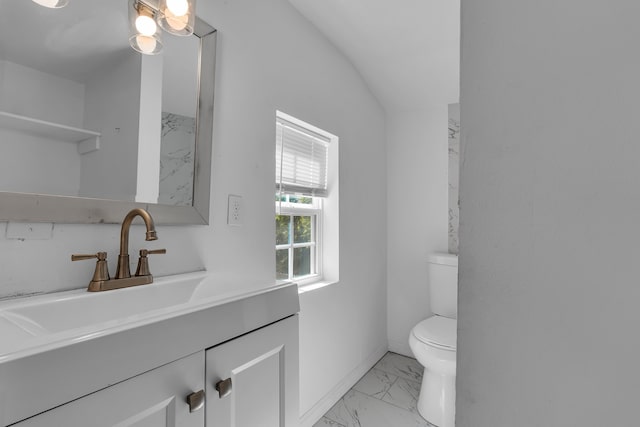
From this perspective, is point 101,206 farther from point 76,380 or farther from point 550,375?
point 550,375

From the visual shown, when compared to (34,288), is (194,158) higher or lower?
higher

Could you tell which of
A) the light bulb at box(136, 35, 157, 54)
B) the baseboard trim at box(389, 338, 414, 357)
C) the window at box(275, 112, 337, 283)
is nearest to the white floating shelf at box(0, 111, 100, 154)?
the light bulb at box(136, 35, 157, 54)

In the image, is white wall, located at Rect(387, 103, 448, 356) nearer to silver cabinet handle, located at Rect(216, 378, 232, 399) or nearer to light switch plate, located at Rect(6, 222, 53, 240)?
silver cabinet handle, located at Rect(216, 378, 232, 399)

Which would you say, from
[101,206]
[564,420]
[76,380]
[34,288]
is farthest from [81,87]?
[564,420]

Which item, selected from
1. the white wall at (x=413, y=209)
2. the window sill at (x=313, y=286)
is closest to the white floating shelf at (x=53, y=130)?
the window sill at (x=313, y=286)

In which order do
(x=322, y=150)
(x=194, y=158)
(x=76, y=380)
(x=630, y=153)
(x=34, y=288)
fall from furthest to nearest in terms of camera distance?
(x=322, y=150) < (x=194, y=158) < (x=34, y=288) < (x=76, y=380) < (x=630, y=153)

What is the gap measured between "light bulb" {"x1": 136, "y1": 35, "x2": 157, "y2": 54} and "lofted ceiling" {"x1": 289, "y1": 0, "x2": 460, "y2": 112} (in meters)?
0.88

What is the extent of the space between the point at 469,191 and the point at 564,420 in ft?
0.50

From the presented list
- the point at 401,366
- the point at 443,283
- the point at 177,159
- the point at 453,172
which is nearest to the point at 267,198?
the point at 177,159

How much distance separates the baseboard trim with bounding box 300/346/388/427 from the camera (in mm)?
1577

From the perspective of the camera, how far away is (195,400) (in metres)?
0.58

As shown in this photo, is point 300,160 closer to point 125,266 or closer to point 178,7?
point 178,7

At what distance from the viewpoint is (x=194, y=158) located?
1.06 metres

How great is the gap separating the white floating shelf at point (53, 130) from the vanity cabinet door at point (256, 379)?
0.64 m
